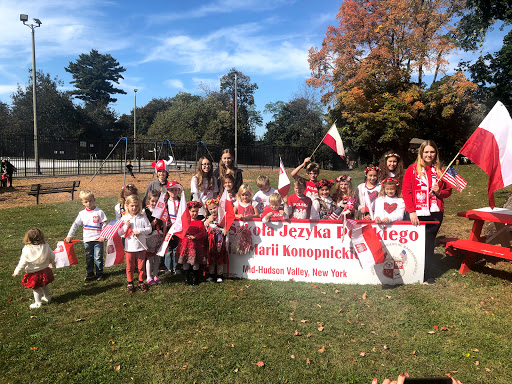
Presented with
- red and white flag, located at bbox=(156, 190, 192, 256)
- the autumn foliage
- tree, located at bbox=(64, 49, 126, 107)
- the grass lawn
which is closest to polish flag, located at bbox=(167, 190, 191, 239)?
red and white flag, located at bbox=(156, 190, 192, 256)

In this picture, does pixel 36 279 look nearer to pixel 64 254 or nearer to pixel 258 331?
pixel 64 254

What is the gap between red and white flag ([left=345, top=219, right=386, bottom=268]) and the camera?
509cm

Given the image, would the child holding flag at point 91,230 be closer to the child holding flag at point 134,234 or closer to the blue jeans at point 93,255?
the blue jeans at point 93,255

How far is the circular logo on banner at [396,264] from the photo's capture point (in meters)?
5.21

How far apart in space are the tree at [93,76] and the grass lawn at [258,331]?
220 feet

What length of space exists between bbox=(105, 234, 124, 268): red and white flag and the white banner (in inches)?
63.4

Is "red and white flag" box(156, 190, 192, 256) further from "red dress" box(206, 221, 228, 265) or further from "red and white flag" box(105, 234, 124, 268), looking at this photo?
"red and white flag" box(105, 234, 124, 268)

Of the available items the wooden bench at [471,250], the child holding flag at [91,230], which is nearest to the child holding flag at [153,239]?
the child holding flag at [91,230]

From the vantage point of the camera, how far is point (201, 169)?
231 inches

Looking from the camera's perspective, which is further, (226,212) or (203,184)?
(203,184)

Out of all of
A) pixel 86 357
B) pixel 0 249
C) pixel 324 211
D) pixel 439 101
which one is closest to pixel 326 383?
pixel 86 357

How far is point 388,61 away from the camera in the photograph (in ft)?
78.4

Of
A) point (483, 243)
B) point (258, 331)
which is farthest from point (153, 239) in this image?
point (483, 243)

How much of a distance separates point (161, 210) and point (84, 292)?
60.7 inches
